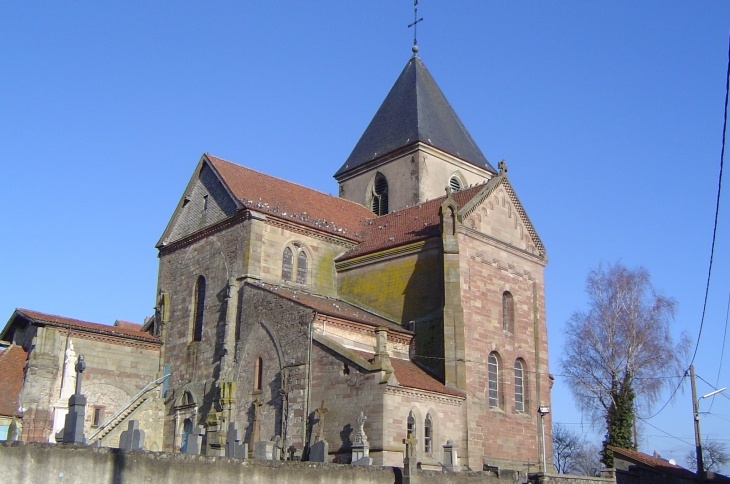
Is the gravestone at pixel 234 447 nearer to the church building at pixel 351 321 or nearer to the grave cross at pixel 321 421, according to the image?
the church building at pixel 351 321

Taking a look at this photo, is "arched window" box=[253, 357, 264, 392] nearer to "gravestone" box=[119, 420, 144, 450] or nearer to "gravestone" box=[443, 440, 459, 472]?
"gravestone" box=[443, 440, 459, 472]

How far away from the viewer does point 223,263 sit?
32.1m

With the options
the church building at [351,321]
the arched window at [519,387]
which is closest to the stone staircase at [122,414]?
the church building at [351,321]

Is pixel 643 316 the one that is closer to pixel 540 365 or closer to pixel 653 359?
pixel 653 359

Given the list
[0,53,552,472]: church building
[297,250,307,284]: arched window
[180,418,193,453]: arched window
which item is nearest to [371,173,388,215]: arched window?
[0,53,552,472]: church building

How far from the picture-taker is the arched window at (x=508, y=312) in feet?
103

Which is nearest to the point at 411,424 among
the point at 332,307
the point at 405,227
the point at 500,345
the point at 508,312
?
the point at 332,307

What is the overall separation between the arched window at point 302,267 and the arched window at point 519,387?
942cm

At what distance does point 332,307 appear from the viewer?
29953 mm

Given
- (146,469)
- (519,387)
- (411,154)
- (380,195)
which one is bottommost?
(146,469)

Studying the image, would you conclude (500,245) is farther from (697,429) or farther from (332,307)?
(697,429)

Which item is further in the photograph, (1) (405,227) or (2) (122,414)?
(1) (405,227)

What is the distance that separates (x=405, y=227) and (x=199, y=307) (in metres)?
9.42

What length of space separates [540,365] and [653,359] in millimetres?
8138
